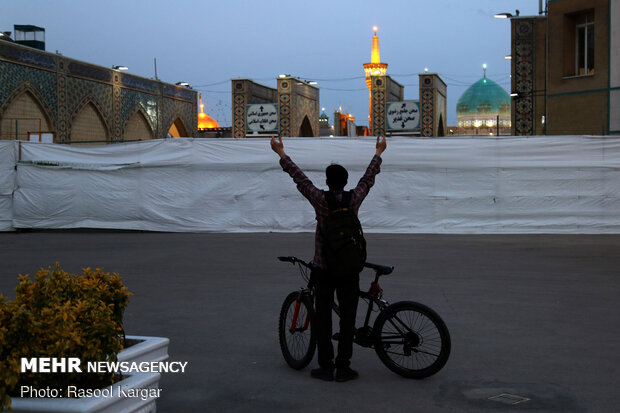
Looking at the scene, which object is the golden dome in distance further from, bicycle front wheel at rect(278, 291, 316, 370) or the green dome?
bicycle front wheel at rect(278, 291, 316, 370)

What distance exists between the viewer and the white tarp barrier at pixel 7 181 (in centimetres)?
1709

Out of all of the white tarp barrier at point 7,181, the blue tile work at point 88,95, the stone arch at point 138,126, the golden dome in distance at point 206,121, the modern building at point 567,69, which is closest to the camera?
the white tarp barrier at point 7,181

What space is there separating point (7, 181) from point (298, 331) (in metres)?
Result: 13.9

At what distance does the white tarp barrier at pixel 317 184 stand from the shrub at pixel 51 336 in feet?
40.8

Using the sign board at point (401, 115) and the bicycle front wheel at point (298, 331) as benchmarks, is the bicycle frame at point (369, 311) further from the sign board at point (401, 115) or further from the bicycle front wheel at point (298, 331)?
the sign board at point (401, 115)

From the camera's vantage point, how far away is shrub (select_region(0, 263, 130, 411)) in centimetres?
329

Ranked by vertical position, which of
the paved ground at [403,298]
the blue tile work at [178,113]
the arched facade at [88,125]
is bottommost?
the paved ground at [403,298]

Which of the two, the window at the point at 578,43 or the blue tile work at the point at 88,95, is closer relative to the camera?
the window at the point at 578,43

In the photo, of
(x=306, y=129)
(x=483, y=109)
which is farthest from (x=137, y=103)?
(x=483, y=109)

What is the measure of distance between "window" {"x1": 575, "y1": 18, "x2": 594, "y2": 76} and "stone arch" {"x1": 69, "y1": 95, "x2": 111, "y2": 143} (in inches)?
783

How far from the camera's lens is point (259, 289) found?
27.8 ft

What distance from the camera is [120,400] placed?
11.3ft

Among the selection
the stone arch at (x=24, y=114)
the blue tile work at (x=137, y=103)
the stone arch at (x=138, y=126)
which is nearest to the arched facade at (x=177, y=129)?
the blue tile work at (x=137, y=103)

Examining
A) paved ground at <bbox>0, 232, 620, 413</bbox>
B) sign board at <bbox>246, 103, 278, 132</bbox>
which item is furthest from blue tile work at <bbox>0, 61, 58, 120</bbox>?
paved ground at <bbox>0, 232, 620, 413</bbox>
